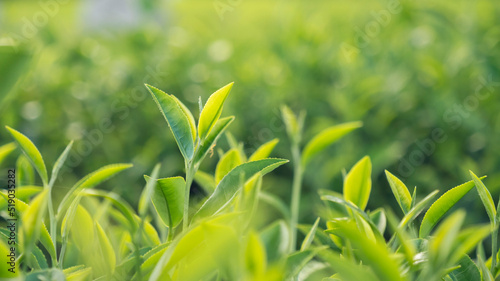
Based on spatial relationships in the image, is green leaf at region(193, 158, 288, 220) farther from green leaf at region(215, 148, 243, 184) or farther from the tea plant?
green leaf at region(215, 148, 243, 184)

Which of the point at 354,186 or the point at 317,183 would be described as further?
the point at 317,183

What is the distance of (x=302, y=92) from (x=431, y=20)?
38.8 inches

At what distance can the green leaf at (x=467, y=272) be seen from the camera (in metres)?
0.61

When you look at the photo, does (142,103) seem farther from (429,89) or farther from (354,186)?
(354,186)

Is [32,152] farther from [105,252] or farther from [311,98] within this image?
[311,98]

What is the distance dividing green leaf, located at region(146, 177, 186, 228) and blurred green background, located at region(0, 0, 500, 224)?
38.3 inches

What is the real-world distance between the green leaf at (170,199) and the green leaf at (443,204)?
0.31 meters

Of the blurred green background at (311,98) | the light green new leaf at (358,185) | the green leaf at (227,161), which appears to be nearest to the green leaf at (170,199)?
the green leaf at (227,161)

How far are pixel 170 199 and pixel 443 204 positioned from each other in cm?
34

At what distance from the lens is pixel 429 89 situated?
1936mm

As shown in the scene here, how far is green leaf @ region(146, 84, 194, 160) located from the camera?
0.59 meters

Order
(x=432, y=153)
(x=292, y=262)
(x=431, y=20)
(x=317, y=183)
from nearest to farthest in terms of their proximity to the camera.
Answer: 1. (x=292, y=262)
2. (x=317, y=183)
3. (x=432, y=153)
4. (x=431, y=20)

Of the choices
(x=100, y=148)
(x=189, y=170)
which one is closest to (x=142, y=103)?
(x=100, y=148)

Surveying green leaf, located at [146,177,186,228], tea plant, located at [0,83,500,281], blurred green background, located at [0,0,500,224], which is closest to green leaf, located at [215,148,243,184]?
tea plant, located at [0,83,500,281]
